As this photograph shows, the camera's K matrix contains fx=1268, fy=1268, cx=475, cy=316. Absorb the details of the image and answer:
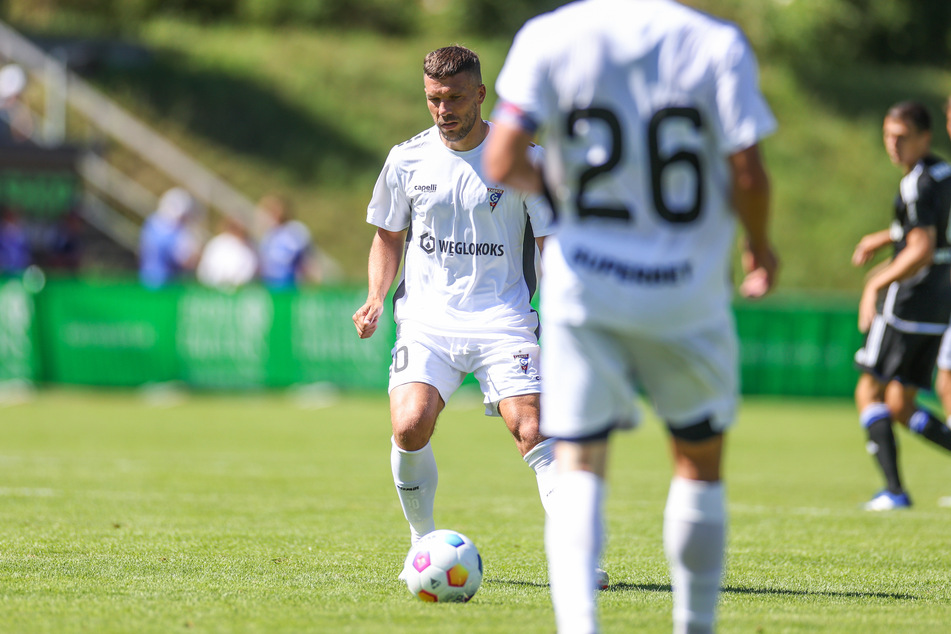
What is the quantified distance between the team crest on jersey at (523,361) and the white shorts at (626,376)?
1840 mm

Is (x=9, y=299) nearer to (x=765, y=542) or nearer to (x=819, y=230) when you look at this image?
(x=765, y=542)

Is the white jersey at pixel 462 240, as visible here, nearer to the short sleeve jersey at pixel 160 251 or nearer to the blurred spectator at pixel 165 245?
the blurred spectator at pixel 165 245

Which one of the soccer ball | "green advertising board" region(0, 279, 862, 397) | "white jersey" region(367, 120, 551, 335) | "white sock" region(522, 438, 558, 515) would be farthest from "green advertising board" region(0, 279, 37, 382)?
the soccer ball

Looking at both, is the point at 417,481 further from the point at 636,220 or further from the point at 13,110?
the point at 13,110

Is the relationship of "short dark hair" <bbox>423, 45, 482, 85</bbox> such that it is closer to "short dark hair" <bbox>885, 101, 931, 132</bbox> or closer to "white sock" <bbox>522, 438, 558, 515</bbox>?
"white sock" <bbox>522, 438, 558, 515</bbox>

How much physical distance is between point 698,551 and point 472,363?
2.19 metres

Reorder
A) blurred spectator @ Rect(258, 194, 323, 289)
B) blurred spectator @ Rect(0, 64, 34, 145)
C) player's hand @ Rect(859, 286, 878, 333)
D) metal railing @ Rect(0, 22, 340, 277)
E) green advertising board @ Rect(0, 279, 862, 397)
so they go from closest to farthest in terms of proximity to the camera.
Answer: player's hand @ Rect(859, 286, 878, 333), green advertising board @ Rect(0, 279, 862, 397), blurred spectator @ Rect(258, 194, 323, 289), blurred spectator @ Rect(0, 64, 34, 145), metal railing @ Rect(0, 22, 340, 277)

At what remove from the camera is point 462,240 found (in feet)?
19.7

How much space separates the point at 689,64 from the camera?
3801 mm

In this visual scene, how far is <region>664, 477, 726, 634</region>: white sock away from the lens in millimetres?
3971

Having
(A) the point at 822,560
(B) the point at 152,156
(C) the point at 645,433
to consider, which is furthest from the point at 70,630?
(B) the point at 152,156

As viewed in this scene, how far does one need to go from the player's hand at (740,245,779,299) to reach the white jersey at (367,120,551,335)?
2.00m

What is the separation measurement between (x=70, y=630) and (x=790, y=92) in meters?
36.2

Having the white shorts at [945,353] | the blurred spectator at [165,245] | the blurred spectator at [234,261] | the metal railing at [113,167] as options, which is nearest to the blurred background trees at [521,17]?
the metal railing at [113,167]
